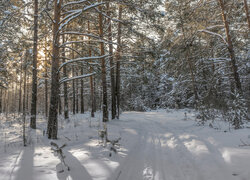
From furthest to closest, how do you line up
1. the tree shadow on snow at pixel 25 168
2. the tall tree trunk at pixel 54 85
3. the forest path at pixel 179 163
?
the tall tree trunk at pixel 54 85 < the forest path at pixel 179 163 < the tree shadow on snow at pixel 25 168

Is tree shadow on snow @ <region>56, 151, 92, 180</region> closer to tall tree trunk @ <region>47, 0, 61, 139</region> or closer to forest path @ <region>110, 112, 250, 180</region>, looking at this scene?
forest path @ <region>110, 112, 250, 180</region>

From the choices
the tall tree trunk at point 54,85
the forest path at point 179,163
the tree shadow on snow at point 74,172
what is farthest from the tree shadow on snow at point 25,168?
the tall tree trunk at point 54,85

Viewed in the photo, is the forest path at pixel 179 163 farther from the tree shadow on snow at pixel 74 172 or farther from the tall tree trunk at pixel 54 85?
the tall tree trunk at pixel 54 85

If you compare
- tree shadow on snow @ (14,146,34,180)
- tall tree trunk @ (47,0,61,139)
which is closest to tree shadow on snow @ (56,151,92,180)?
tree shadow on snow @ (14,146,34,180)

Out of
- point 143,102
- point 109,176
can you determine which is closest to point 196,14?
point 109,176

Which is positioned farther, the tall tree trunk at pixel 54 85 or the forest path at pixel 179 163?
the tall tree trunk at pixel 54 85

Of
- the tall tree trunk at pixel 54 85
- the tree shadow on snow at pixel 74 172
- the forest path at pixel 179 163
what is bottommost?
the forest path at pixel 179 163

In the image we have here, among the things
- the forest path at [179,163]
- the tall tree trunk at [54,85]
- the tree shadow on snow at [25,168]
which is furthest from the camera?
the tall tree trunk at [54,85]

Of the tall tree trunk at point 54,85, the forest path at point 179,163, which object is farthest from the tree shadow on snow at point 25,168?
the tall tree trunk at point 54,85

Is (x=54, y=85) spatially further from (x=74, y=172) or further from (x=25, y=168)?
(x=74, y=172)

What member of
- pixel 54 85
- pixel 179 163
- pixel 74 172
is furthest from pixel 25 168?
pixel 54 85

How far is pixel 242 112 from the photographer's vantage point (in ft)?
20.7

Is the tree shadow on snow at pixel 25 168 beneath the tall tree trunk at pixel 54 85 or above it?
beneath

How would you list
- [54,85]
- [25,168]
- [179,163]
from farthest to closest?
[54,85] < [179,163] < [25,168]
